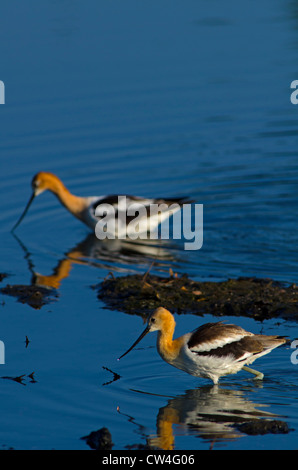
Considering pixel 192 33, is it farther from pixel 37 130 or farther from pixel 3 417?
pixel 3 417

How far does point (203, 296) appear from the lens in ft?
36.7

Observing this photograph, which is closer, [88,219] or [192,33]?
[88,219]

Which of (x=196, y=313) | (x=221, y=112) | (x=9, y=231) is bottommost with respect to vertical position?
(x=196, y=313)

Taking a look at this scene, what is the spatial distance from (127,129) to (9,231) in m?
4.02

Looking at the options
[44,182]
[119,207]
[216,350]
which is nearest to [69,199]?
[44,182]

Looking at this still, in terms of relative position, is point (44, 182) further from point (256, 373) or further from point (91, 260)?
point (256, 373)

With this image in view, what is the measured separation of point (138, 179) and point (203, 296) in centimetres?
503

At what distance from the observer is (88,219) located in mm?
14539

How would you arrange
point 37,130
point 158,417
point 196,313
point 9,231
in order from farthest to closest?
point 37,130 → point 9,231 → point 196,313 → point 158,417

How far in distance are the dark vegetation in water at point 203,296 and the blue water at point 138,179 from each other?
0.76 feet

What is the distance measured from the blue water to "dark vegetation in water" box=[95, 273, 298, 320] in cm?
23

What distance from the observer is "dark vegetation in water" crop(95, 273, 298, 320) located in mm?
10789

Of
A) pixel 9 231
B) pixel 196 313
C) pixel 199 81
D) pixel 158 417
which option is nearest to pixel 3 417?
pixel 158 417

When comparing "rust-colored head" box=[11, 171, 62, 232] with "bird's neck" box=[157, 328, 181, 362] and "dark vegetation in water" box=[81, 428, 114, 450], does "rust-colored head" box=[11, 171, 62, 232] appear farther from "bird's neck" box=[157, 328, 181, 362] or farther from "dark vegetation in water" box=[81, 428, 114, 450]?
"dark vegetation in water" box=[81, 428, 114, 450]
